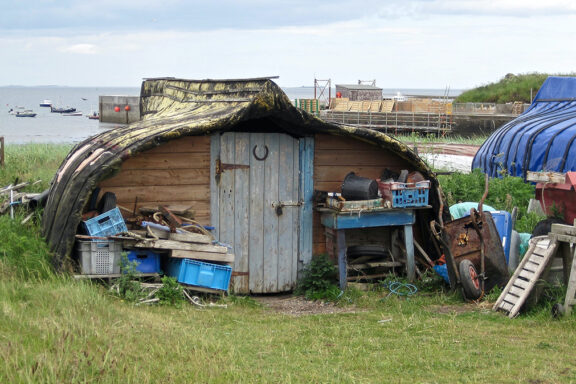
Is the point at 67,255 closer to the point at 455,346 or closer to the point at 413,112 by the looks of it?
the point at 455,346

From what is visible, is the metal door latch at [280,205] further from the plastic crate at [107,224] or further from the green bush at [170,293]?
the plastic crate at [107,224]


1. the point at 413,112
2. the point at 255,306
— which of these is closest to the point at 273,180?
the point at 255,306

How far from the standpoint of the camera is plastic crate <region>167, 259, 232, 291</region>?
31.3 ft

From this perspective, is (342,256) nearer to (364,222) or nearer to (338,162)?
(364,222)

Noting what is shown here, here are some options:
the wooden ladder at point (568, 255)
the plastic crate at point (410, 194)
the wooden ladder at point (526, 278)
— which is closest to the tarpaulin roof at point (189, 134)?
the plastic crate at point (410, 194)

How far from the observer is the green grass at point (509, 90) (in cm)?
5647

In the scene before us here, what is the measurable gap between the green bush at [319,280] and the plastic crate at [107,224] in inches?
113

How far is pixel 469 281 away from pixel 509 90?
52.5 metres

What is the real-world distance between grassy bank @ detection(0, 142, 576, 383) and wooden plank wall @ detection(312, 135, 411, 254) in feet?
6.36

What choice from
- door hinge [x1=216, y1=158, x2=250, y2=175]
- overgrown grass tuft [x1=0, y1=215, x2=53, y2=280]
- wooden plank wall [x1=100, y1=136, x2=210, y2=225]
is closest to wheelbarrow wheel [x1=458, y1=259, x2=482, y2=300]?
door hinge [x1=216, y1=158, x2=250, y2=175]

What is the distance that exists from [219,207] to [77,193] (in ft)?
7.19

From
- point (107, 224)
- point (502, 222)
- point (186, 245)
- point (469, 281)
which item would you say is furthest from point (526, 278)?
point (107, 224)

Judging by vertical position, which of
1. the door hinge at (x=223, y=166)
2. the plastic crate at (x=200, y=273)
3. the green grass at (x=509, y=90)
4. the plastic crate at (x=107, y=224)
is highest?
the green grass at (x=509, y=90)

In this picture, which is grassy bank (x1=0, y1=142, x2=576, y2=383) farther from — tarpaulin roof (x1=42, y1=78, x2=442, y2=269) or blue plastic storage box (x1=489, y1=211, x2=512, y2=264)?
blue plastic storage box (x1=489, y1=211, x2=512, y2=264)
